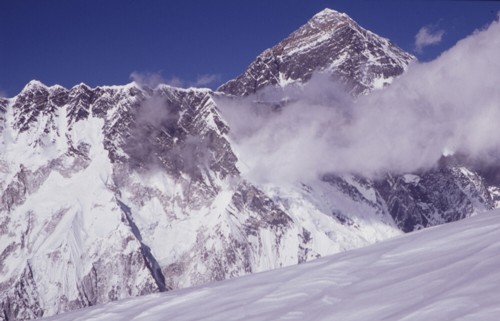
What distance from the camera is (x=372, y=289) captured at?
12992 mm

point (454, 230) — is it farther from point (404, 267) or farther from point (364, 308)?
point (364, 308)

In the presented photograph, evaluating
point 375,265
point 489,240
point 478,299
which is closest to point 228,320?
point 375,265

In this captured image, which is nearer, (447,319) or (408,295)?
(447,319)

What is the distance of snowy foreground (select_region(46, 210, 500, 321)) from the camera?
436 inches

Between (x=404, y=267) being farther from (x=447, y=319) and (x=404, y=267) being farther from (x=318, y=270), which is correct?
(x=447, y=319)

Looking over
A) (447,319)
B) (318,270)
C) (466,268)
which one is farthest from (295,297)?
(447,319)

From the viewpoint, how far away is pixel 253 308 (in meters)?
13.8

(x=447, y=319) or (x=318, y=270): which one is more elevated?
(x=318, y=270)

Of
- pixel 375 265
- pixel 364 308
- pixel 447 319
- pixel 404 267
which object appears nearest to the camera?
pixel 447 319

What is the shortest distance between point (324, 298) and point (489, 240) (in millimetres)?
4059

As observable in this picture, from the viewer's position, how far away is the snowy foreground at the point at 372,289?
36.3ft

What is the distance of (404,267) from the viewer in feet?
46.4

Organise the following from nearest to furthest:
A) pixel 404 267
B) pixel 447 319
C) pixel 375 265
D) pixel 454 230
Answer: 1. pixel 447 319
2. pixel 404 267
3. pixel 375 265
4. pixel 454 230

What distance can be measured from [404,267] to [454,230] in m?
3.32
